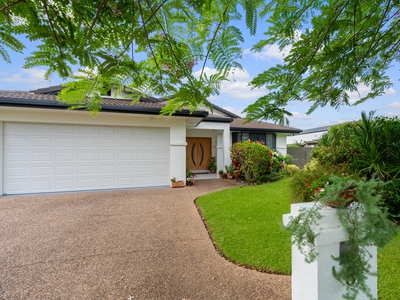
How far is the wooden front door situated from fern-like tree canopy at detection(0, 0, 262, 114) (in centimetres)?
1137

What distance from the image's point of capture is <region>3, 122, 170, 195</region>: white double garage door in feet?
23.4

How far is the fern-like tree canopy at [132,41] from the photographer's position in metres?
1.21

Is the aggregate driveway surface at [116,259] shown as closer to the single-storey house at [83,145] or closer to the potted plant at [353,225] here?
the potted plant at [353,225]

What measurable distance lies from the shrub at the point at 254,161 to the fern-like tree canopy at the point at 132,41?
26.9ft

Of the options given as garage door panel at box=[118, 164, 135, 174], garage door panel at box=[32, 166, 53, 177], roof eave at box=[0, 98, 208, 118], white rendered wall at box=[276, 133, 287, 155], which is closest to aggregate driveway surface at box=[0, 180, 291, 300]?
garage door panel at box=[32, 166, 53, 177]

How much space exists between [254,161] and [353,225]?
26.8ft

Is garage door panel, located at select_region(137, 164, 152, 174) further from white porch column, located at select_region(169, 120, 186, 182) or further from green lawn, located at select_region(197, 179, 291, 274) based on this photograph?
green lawn, located at select_region(197, 179, 291, 274)

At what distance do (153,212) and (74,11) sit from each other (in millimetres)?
4949

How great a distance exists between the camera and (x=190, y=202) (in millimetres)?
6473

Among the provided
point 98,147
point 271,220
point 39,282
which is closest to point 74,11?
point 39,282

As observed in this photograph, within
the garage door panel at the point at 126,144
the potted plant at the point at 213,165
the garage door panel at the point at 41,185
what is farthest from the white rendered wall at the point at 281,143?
the garage door panel at the point at 41,185

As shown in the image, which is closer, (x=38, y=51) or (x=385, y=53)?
(x=38, y=51)

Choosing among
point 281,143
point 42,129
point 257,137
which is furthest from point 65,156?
point 281,143

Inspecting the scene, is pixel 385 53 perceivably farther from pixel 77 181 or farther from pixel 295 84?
pixel 77 181
